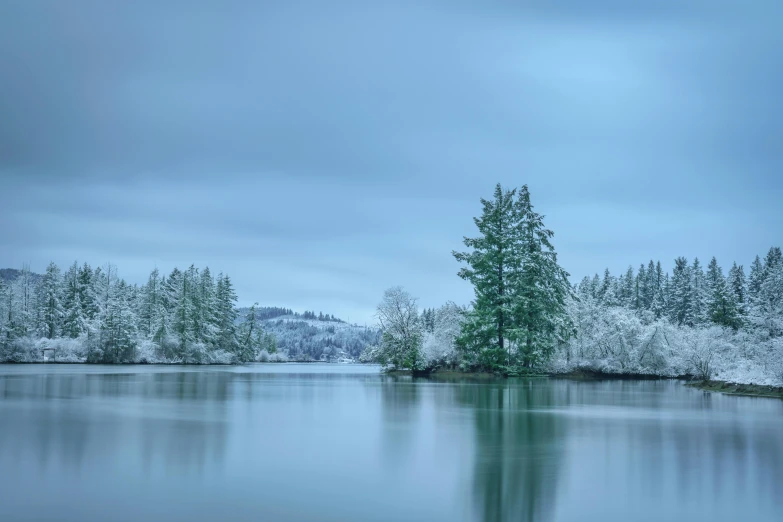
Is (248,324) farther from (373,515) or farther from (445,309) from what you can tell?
(373,515)

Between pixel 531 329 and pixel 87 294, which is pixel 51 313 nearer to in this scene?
pixel 87 294

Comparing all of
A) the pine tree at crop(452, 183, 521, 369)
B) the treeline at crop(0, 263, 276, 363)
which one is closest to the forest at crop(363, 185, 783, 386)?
the pine tree at crop(452, 183, 521, 369)

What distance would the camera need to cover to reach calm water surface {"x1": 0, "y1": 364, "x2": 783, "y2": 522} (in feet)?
32.9

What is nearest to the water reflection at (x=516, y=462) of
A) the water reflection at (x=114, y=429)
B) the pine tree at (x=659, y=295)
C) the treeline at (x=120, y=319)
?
the water reflection at (x=114, y=429)

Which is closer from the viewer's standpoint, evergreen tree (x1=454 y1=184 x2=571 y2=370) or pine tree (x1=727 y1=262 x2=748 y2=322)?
evergreen tree (x1=454 y1=184 x2=571 y2=370)

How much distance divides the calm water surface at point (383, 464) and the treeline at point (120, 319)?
64035mm

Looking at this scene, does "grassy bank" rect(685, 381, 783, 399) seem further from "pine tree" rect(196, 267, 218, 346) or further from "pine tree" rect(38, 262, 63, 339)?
"pine tree" rect(38, 262, 63, 339)

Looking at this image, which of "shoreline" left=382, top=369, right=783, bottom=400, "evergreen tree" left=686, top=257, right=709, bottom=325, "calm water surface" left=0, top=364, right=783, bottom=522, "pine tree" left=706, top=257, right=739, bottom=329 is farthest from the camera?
"evergreen tree" left=686, top=257, right=709, bottom=325

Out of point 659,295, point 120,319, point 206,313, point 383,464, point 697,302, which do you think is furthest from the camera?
point 659,295

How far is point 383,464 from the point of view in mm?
13609

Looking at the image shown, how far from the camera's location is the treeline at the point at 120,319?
83562mm

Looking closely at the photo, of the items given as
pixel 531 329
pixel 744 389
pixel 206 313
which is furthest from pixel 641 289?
pixel 744 389

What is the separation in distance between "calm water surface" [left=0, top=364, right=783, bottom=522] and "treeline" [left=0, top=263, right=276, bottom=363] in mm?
64035

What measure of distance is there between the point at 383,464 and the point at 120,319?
7687cm
